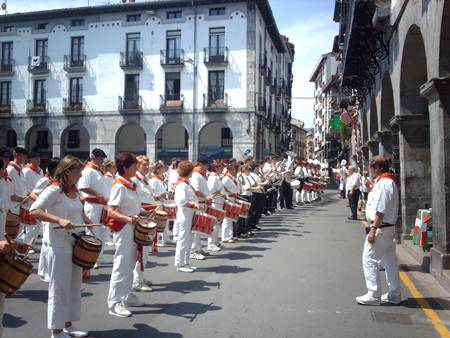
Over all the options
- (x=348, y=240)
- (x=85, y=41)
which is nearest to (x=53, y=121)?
(x=85, y=41)

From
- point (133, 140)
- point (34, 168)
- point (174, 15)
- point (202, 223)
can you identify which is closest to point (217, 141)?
point (133, 140)

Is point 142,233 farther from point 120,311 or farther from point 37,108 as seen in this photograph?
point 37,108

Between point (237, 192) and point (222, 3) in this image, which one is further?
point (222, 3)

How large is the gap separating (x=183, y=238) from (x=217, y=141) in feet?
95.5

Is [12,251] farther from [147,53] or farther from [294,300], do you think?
[147,53]

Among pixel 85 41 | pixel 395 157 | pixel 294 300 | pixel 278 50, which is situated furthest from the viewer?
pixel 278 50

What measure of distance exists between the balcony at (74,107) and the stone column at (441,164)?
3118 centimetres

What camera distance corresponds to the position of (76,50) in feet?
116

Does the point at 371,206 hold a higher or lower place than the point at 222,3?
lower

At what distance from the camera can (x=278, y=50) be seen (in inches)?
1793

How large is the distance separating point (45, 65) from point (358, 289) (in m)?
34.7

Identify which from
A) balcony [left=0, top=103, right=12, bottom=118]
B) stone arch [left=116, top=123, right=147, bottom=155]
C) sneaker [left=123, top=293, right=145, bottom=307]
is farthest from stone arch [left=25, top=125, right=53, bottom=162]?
sneaker [left=123, top=293, right=145, bottom=307]

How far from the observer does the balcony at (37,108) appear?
35781mm

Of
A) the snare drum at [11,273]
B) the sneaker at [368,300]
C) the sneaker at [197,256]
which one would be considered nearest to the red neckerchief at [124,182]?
the snare drum at [11,273]
